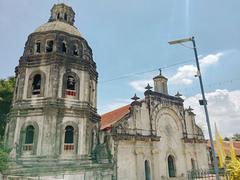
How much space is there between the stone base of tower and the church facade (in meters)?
2.27

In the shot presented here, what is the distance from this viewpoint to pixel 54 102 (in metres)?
15.6

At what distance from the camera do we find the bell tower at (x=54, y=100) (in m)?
15.0

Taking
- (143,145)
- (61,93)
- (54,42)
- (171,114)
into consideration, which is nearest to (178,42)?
(61,93)

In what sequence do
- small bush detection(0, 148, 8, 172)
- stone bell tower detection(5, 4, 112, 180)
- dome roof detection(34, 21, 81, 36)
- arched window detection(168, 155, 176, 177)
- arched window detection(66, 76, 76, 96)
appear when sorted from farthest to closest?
1. arched window detection(168, 155, 176, 177)
2. dome roof detection(34, 21, 81, 36)
3. arched window detection(66, 76, 76, 96)
4. stone bell tower detection(5, 4, 112, 180)
5. small bush detection(0, 148, 8, 172)

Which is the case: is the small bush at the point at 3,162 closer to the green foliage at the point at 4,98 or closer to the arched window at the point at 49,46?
the arched window at the point at 49,46

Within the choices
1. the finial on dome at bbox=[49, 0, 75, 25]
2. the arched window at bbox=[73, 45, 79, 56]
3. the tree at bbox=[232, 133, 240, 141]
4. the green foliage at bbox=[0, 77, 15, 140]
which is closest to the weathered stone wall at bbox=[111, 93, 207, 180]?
the arched window at bbox=[73, 45, 79, 56]

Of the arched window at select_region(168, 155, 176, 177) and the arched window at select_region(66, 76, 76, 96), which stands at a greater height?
the arched window at select_region(66, 76, 76, 96)

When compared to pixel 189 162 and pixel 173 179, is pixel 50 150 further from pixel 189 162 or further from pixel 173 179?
pixel 189 162

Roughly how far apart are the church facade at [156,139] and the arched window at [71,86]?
460cm

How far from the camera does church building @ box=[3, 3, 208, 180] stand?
1469cm

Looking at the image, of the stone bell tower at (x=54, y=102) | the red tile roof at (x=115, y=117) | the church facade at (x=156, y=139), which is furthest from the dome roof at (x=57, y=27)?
the red tile roof at (x=115, y=117)

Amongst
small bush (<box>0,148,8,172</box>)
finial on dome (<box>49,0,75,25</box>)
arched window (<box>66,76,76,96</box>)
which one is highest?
finial on dome (<box>49,0,75,25</box>)

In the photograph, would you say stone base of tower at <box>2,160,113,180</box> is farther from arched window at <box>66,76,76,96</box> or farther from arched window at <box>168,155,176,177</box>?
arched window at <box>168,155,176,177</box>

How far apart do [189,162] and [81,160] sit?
13.9 m
